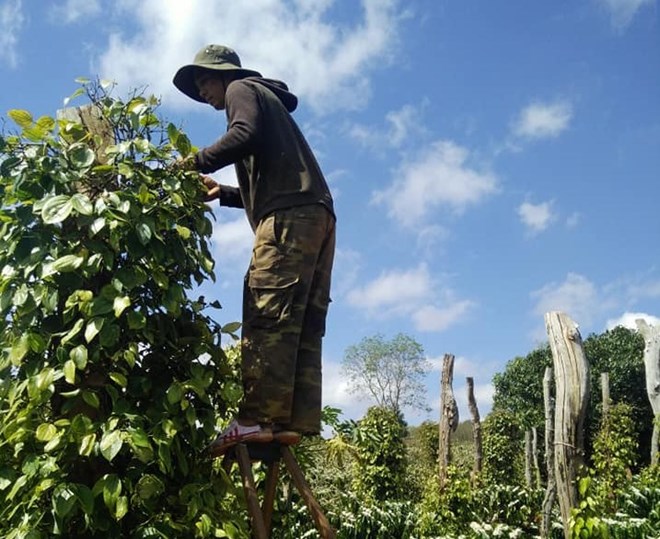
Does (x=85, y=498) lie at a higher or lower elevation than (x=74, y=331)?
lower

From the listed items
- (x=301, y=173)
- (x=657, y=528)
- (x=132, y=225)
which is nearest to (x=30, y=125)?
(x=132, y=225)

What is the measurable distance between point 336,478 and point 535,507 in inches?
161

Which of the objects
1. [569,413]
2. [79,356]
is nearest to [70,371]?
[79,356]

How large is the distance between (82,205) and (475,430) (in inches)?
487

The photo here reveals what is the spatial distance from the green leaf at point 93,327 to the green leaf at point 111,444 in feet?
0.93

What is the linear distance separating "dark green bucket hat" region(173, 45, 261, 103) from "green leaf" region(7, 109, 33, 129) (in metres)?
0.74

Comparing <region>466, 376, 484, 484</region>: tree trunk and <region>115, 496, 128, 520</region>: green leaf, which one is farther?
<region>466, 376, 484, 484</region>: tree trunk

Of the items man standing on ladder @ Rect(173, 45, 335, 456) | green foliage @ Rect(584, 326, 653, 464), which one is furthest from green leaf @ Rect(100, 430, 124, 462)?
green foliage @ Rect(584, 326, 653, 464)

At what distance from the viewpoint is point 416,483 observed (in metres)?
17.2

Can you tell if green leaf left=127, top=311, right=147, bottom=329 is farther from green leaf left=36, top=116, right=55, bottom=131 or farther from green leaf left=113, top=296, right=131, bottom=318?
green leaf left=36, top=116, right=55, bottom=131

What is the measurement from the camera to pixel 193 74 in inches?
120

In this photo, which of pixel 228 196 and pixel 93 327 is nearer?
pixel 93 327

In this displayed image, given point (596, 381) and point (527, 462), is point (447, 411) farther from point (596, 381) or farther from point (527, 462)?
point (596, 381)

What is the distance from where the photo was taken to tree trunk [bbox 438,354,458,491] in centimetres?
1123
